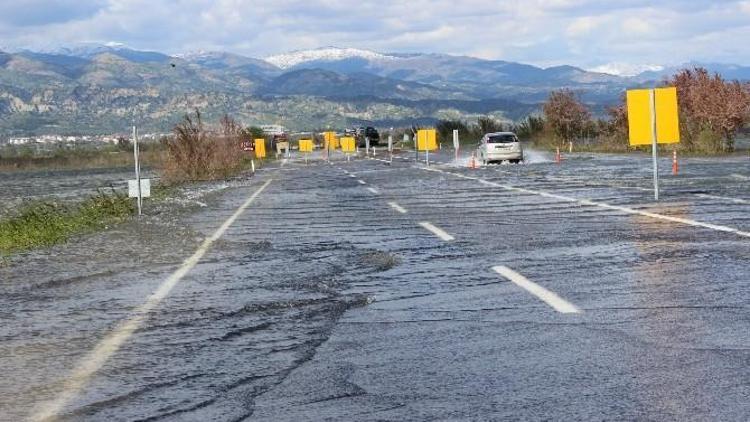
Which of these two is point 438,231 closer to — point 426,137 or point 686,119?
point 686,119

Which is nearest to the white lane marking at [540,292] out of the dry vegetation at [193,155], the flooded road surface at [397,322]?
the flooded road surface at [397,322]

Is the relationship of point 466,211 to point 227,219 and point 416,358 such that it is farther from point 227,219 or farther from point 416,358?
point 416,358

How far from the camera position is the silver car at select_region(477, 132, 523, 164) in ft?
150

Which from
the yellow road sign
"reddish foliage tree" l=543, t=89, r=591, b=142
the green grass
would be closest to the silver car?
"reddish foliage tree" l=543, t=89, r=591, b=142

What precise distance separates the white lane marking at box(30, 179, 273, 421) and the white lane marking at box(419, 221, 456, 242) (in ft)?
12.1

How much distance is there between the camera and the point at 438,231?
1523 centimetres

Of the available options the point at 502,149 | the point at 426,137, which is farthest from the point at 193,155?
the point at 426,137

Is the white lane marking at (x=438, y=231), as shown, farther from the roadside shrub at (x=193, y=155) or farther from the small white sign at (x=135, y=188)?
the roadside shrub at (x=193, y=155)

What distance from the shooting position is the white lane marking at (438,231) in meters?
14.1

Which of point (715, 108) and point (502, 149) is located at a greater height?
point (715, 108)

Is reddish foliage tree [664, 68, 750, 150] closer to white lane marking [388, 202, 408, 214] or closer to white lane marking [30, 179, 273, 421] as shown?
white lane marking [388, 202, 408, 214]

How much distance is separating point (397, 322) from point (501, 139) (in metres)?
39.1

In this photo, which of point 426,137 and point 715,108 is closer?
point 715,108

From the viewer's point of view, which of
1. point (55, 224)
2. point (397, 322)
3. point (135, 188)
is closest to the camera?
point (397, 322)
